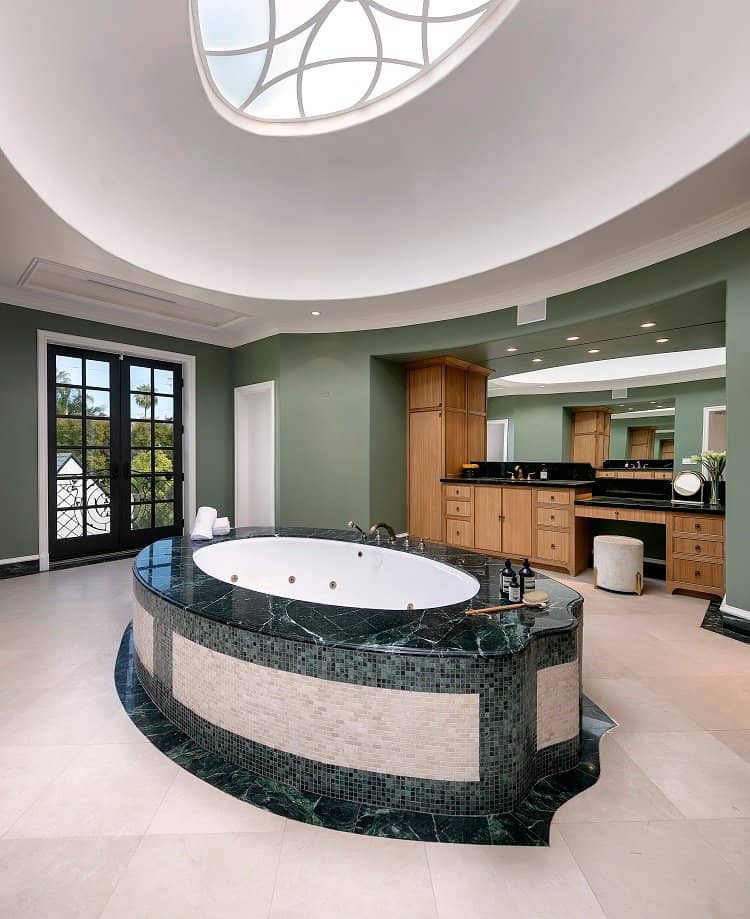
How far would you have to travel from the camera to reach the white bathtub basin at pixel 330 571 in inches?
111

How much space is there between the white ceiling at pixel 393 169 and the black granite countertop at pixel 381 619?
2.42m

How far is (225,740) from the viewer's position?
1758mm

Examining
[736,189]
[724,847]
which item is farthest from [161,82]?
[724,847]

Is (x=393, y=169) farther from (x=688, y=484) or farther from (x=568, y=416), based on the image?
(x=688, y=484)

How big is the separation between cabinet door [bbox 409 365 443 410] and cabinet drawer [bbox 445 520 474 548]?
138 centimetres

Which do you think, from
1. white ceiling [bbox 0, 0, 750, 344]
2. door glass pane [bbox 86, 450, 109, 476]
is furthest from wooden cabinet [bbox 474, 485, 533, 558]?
door glass pane [bbox 86, 450, 109, 476]

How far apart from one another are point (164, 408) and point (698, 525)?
565 cm

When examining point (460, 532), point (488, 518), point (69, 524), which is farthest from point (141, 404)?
point (488, 518)

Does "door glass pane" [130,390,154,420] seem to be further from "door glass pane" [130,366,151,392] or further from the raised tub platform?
the raised tub platform

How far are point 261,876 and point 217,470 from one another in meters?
5.07

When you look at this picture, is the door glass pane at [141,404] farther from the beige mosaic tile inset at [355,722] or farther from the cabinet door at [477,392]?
the beige mosaic tile inset at [355,722]

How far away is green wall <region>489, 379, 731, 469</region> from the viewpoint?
4.74 meters

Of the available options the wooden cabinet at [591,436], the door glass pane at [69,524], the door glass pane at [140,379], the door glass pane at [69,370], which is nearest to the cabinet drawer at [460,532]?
the wooden cabinet at [591,436]

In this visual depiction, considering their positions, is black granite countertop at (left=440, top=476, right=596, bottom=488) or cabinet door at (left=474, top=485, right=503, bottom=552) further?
cabinet door at (left=474, top=485, right=503, bottom=552)
